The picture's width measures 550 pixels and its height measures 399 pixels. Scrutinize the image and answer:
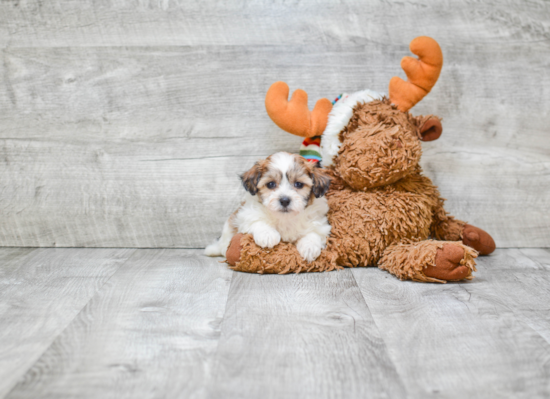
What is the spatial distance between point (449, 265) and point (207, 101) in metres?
1.33

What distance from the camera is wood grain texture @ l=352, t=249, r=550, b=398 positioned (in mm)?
1022

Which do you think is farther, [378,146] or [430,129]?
[430,129]

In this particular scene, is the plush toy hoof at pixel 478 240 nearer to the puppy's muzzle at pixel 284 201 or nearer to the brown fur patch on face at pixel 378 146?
the brown fur patch on face at pixel 378 146

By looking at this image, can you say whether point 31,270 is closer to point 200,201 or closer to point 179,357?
point 200,201

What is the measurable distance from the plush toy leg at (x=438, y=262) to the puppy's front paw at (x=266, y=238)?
19.8 inches

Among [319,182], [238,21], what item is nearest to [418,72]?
[319,182]

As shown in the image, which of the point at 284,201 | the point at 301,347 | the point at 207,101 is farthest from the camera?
the point at 207,101

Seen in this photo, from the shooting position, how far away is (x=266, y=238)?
5.90 feet

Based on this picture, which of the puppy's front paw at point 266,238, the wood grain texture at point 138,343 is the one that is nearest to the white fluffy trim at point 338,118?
the puppy's front paw at point 266,238

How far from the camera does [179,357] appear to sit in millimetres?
1133

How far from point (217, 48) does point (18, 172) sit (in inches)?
46.4

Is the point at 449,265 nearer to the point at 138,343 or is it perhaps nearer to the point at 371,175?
the point at 371,175

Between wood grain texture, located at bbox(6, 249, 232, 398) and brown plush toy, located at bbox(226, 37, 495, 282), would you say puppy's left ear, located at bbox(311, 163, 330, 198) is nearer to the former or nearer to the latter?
brown plush toy, located at bbox(226, 37, 495, 282)

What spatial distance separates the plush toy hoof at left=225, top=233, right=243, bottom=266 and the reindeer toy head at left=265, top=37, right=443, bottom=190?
1.69 ft
